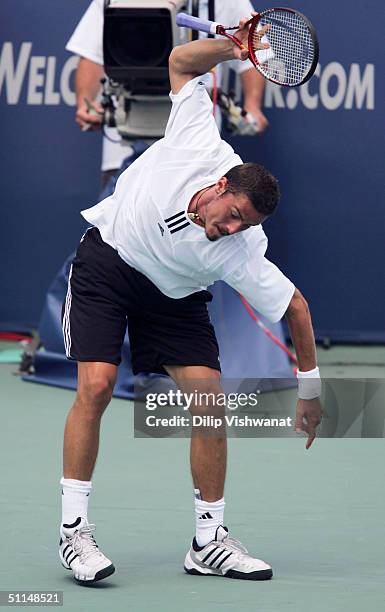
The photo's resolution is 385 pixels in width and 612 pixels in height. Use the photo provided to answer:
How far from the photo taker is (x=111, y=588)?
4422 mm

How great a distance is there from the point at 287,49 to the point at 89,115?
9.49 feet

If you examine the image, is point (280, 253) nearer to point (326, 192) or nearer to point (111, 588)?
point (326, 192)

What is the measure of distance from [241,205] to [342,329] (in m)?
4.75

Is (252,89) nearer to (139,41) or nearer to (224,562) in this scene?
(139,41)

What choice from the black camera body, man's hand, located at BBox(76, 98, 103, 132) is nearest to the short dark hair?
the black camera body

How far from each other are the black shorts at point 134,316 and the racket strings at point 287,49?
787 millimetres

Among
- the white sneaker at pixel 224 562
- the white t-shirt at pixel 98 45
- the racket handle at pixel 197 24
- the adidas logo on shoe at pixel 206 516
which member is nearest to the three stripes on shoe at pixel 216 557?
the white sneaker at pixel 224 562

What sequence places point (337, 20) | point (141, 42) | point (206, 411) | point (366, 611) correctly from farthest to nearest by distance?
point (337, 20), point (141, 42), point (206, 411), point (366, 611)

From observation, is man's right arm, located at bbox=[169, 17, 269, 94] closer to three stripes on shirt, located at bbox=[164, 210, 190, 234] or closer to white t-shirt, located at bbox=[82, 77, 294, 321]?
white t-shirt, located at bbox=[82, 77, 294, 321]

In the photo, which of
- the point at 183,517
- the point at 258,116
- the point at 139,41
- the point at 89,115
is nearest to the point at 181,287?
the point at 183,517

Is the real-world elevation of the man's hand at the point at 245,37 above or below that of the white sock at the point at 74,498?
above

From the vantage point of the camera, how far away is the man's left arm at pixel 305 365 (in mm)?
4430

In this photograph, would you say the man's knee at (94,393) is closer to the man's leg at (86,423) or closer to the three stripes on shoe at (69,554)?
the man's leg at (86,423)

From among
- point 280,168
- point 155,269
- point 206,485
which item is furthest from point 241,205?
point 280,168
